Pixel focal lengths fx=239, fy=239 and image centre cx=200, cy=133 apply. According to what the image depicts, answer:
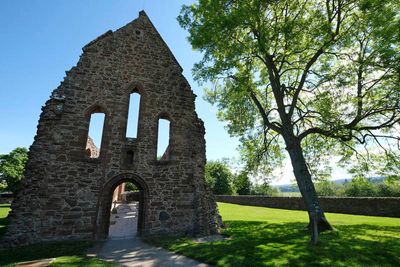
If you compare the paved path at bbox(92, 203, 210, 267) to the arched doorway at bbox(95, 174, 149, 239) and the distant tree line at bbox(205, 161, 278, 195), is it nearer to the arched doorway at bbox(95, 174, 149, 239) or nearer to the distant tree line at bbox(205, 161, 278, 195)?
the arched doorway at bbox(95, 174, 149, 239)

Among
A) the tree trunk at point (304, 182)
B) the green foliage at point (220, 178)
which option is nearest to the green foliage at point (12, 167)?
the green foliage at point (220, 178)

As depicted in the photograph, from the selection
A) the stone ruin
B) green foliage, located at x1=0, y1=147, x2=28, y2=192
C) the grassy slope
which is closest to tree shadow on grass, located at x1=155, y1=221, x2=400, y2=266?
the stone ruin

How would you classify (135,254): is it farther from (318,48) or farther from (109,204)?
(318,48)

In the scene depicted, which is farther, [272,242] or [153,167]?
[153,167]

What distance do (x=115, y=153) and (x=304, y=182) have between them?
9310mm

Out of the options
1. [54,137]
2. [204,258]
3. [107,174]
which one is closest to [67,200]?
[107,174]

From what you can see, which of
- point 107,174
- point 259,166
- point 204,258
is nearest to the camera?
point 204,258

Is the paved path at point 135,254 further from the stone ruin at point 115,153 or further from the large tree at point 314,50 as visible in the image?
the large tree at point 314,50

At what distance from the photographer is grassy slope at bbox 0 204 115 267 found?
269 inches

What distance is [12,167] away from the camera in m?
35.4

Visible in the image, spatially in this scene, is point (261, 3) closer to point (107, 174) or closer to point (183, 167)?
point (183, 167)

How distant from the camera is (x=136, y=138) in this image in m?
12.0

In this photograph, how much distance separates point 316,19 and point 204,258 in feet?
39.6

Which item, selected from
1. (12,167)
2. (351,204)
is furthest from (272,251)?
(12,167)
